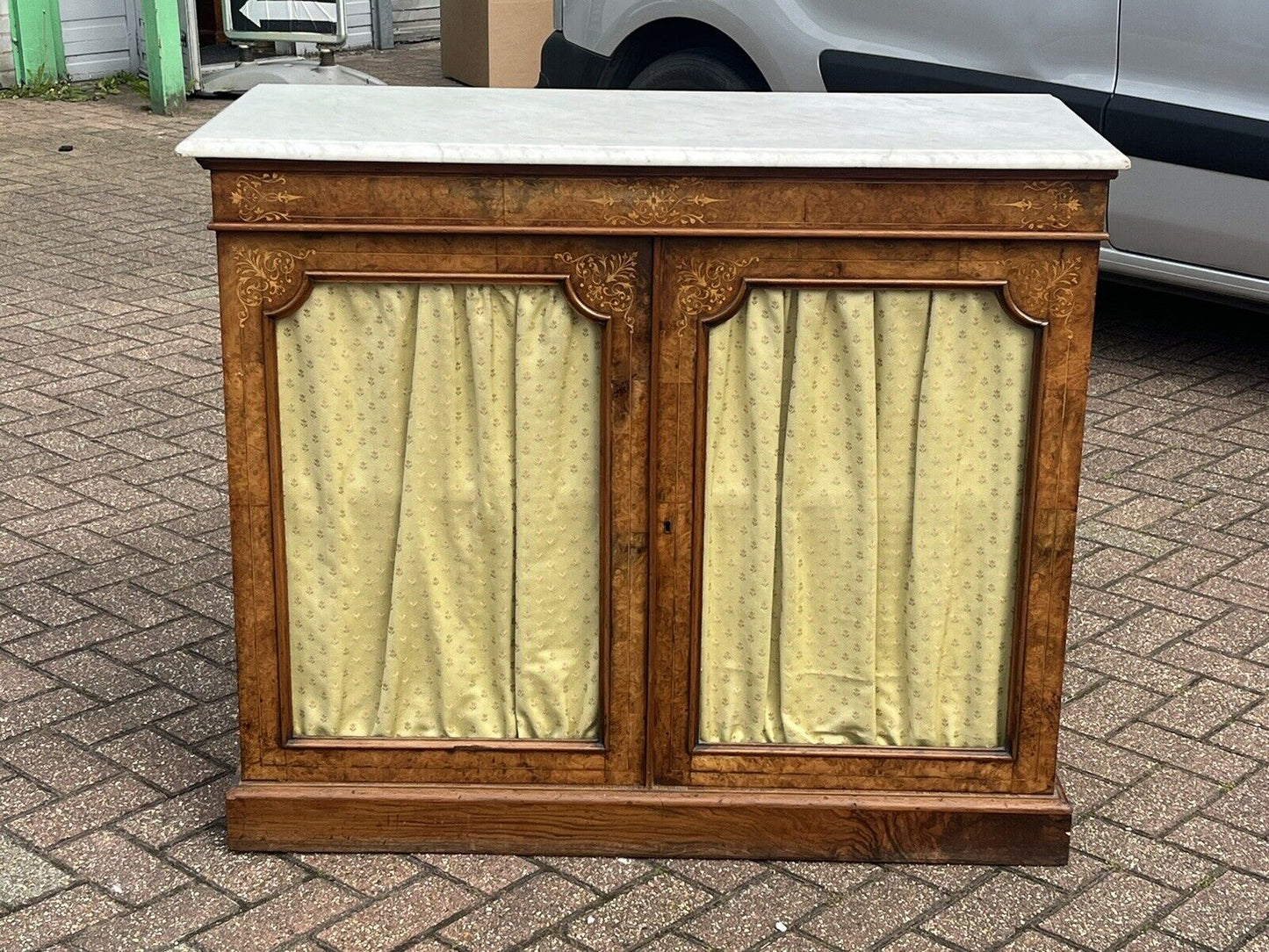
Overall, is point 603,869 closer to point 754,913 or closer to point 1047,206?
point 754,913

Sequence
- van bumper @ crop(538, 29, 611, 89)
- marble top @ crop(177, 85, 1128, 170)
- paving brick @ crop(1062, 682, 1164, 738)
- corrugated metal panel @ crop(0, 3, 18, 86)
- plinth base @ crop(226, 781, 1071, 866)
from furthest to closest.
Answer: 1. corrugated metal panel @ crop(0, 3, 18, 86)
2. van bumper @ crop(538, 29, 611, 89)
3. paving brick @ crop(1062, 682, 1164, 738)
4. plinth base @ crop(226, 781, 1071, 866)
5. marble top @ crop(177, 85, 1128, 170)

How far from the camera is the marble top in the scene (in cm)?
286

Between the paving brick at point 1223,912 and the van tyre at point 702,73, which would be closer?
the paving brick at point 1223,912

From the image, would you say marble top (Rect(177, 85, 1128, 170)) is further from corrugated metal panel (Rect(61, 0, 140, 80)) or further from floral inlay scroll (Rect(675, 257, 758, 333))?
corrugated metal panel (Rect(61, 0, 140, 80))

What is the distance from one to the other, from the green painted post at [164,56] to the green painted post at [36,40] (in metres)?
0.97

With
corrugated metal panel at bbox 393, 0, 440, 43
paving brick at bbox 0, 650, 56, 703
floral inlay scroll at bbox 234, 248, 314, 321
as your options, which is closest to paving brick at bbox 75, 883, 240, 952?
paving brick at bbox 0, 650, 56, 703

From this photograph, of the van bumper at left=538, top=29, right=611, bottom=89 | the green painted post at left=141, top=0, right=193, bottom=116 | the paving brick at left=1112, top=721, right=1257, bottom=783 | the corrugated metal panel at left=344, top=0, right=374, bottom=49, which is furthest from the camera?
the corrugated metal panel at left=344, top=0, right=374, bottom=49

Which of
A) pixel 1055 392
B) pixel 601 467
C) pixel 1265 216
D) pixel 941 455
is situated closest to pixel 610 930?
pixel 601 467

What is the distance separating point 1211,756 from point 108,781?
91.7 inches

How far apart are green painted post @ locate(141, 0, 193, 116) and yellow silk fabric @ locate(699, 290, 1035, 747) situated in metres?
8.34

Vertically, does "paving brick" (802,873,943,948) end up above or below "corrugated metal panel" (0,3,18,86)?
below

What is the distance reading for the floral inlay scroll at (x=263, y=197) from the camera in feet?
9.52

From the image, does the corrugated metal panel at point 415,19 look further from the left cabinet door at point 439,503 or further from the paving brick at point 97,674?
the left cabinet door at point 439,503

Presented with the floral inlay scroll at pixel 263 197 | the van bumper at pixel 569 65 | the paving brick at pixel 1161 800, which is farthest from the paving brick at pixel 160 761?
the van bumper at pixel 569 65
